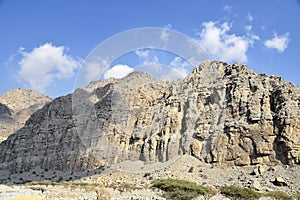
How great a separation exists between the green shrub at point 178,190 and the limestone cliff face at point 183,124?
47.2ft

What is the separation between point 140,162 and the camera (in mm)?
60875

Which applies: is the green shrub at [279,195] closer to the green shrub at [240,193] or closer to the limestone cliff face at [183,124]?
the green shrub at [240,193]

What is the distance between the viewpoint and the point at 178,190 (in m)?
39.0

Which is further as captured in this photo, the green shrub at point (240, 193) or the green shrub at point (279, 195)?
the green shrub at point (279, 195)

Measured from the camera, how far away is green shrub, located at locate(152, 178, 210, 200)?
36.4 metres

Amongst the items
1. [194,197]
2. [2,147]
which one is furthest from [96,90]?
[194,197]

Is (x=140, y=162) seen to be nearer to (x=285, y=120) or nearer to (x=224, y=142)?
(x=224, y=142)

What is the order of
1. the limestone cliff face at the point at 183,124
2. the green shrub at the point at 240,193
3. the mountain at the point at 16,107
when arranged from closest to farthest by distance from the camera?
the green shrub at the point at 240,193, the limestone cliff face at the point at 183,124, the mountain at the point at 16,107

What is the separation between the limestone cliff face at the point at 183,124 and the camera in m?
53.9

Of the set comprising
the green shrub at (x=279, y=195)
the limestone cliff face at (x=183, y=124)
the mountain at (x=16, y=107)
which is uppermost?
the mountain at (x=16, y=107)

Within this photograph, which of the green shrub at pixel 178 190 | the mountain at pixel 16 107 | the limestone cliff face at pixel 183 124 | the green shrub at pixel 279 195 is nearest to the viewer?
the green shrub at pixel 178 190

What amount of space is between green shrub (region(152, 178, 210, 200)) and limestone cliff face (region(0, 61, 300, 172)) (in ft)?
47.2

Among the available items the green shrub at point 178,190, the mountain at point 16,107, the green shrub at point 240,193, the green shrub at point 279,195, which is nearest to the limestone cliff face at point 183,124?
the green shrub at point 279,195

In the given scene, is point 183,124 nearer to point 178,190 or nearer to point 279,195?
point 178,190
